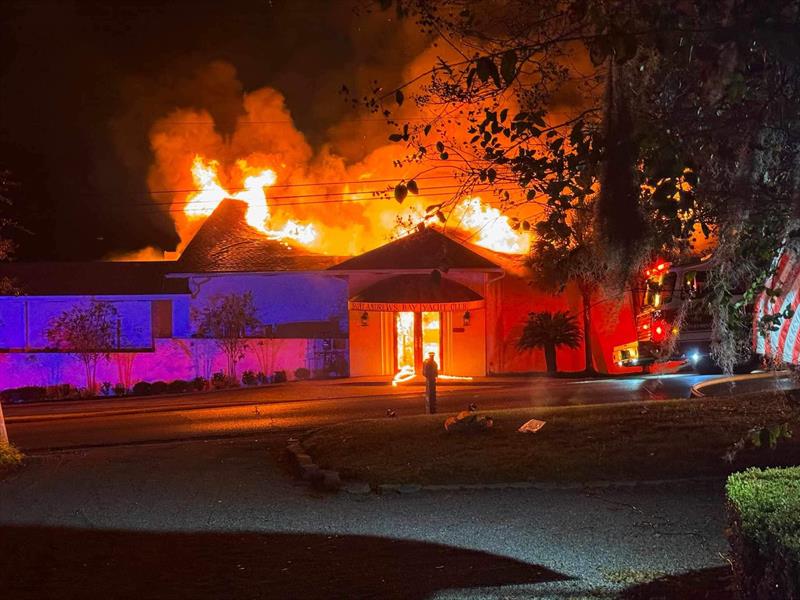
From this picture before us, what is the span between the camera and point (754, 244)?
17.3 ft

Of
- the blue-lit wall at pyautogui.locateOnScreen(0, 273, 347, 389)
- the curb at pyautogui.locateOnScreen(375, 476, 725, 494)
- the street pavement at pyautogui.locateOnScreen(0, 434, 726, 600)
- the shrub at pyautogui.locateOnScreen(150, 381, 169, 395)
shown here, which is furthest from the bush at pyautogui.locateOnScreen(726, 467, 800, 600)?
the blue-lit wall at pyautogui.locateOnScreen(0, 273, 347, 389)

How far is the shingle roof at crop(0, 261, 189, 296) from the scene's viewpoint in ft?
93.6

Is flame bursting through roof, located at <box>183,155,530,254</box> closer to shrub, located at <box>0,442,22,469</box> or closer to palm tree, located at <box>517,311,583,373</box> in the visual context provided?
palm tree, located at <box>517,311,583,373</box>

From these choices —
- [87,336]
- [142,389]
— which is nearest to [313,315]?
[142,389]

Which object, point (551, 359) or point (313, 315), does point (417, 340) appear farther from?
point (551, 359)

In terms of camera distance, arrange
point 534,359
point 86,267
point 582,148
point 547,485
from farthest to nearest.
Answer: point 86,267 < point 534,359 < point 547,485 < point 582,148

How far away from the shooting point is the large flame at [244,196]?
109 feet

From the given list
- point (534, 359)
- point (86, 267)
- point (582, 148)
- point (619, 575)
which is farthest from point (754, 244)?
point (86, 267)

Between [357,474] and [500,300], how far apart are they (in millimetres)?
18450

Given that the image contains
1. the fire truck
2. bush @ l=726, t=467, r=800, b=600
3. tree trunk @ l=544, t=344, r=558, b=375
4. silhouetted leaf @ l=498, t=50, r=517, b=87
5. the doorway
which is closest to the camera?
bush @ l=726, t=467, r=800, b=600

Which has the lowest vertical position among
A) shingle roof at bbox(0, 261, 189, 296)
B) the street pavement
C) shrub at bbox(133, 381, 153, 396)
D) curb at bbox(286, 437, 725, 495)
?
the street pavement

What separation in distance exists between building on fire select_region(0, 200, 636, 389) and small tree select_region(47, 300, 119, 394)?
340mm

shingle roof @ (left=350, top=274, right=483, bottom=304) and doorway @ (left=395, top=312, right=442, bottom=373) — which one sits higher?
shingle roof @ (left=350, top=274, right=483, bottom=304)

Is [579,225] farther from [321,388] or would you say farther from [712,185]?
[321,388]
